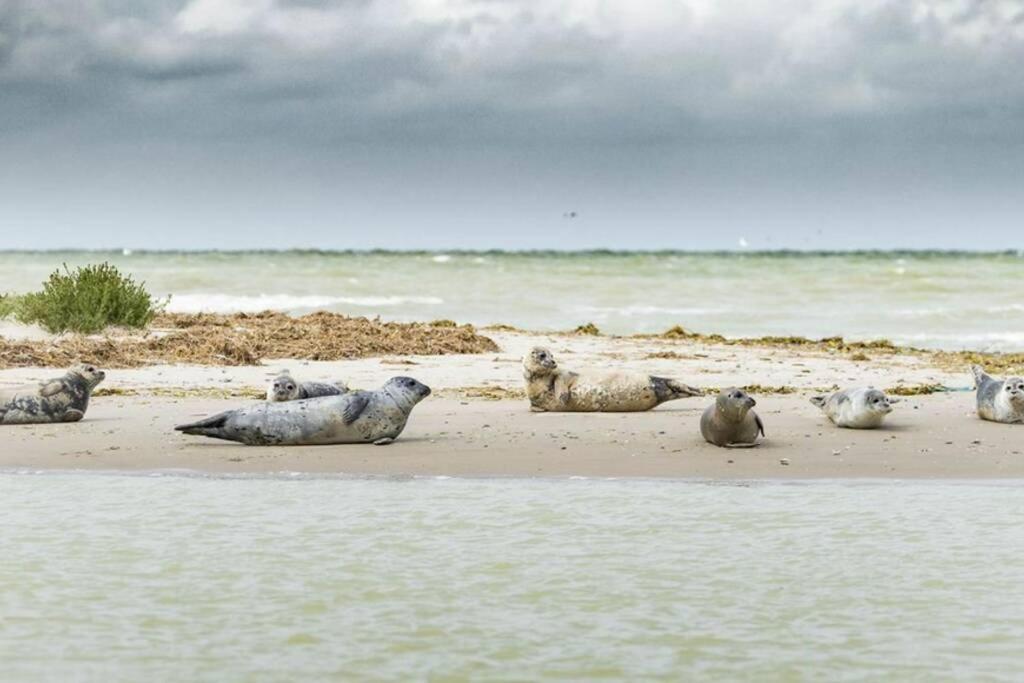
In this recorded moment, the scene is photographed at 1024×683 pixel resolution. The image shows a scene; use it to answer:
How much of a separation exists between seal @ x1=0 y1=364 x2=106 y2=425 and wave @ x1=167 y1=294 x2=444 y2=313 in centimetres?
2205

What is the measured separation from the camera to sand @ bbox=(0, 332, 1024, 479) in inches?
361

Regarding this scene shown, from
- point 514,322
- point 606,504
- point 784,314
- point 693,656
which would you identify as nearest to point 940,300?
point 784,314

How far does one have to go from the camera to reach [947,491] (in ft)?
27.7

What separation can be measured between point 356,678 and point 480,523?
8.89ft

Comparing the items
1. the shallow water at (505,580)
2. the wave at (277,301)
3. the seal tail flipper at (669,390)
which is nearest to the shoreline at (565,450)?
the seal tail flipper at (669,390)

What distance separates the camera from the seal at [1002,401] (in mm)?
10617

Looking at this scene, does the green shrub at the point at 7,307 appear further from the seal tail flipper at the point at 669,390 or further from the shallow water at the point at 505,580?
the shallow water at the point at 505,580

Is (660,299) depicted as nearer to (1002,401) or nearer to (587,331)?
(587,331)

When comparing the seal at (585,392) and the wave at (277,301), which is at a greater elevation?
the wave at (277,301)

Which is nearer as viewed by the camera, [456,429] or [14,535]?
[14,535]

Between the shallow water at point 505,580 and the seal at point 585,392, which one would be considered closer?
the shallow water at point 505,580

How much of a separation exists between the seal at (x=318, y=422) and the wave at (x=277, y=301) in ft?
76.7

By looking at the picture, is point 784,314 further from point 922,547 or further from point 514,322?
point 922,547

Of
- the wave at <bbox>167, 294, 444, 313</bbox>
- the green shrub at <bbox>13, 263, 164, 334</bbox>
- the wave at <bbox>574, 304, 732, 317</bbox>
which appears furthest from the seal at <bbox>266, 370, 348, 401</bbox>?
the wave at <bbox>167, 294, 444, 313</bbox>
